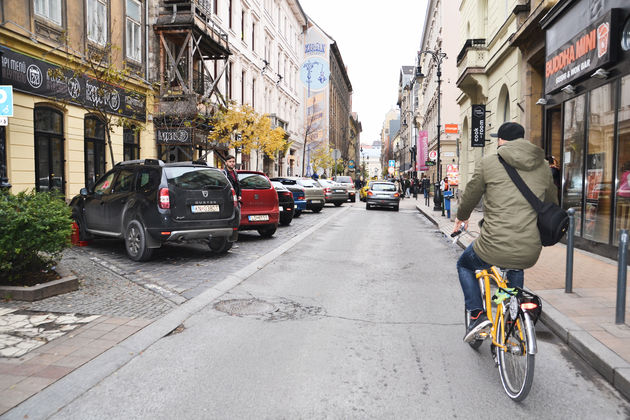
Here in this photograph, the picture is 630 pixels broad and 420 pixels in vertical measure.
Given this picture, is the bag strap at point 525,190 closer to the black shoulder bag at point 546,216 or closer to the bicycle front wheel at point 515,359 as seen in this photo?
the black shoulder bag at point 546,216

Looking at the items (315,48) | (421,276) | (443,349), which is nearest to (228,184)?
(421,276)

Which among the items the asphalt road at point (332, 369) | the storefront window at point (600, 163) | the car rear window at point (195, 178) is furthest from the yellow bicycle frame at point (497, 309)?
the storefront window at point (600, 163)

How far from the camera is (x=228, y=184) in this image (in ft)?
30.7

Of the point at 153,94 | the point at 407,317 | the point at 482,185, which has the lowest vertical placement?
the point at 407,317

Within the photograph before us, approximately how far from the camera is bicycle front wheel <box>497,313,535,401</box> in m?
3.33

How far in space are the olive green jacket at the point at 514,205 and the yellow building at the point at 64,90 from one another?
31.9 feet

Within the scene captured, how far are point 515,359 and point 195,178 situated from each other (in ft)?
21.6

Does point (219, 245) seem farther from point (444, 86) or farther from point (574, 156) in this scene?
point (444, 86)

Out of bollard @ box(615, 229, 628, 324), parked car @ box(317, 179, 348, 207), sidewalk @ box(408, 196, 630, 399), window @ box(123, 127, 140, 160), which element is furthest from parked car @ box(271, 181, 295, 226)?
parked car @ box(317, 179, 348, 207)

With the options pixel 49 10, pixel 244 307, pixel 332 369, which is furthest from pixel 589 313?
pixel 49 10

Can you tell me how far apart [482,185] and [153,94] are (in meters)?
18.3

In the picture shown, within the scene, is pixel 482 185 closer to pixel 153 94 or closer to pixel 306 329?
pixel 306 329

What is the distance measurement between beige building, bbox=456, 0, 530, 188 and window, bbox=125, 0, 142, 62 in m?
13.0

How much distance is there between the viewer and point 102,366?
12.8 feet
